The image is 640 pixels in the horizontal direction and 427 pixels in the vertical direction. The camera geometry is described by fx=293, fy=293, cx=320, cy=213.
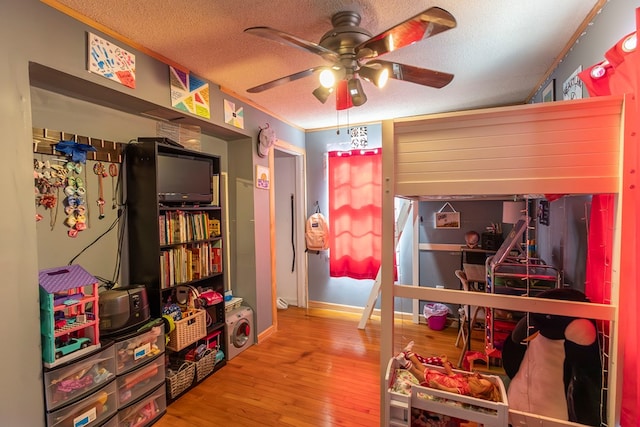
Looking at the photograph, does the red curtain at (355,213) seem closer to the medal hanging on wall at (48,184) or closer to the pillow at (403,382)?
the pillow at (403,382)

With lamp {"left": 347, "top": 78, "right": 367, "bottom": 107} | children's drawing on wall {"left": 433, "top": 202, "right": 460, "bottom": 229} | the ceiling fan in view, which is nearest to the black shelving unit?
the ceiling fan

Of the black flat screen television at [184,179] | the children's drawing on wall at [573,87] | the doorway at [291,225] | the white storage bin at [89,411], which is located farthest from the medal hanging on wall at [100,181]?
the children's drawing on wall at [573,87]

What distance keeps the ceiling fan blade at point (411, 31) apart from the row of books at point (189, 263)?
1918mm

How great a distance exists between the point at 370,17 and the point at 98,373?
255cm

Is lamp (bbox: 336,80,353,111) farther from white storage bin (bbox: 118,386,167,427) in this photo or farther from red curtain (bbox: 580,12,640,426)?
white storage bin (bbox: 118,386,167,427)

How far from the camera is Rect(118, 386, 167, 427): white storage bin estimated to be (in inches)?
71.7

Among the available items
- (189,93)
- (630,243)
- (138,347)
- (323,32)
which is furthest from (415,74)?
(138,347)

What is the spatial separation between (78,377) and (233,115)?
219cm

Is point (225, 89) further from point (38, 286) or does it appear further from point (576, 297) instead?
point (576, 297)

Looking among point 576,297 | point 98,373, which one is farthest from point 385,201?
point 98,373

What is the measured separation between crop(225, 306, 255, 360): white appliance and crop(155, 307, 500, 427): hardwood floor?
0.07 m

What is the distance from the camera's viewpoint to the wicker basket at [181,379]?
214 cm

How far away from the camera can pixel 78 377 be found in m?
1.59

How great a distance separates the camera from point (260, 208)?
316 centimetres
